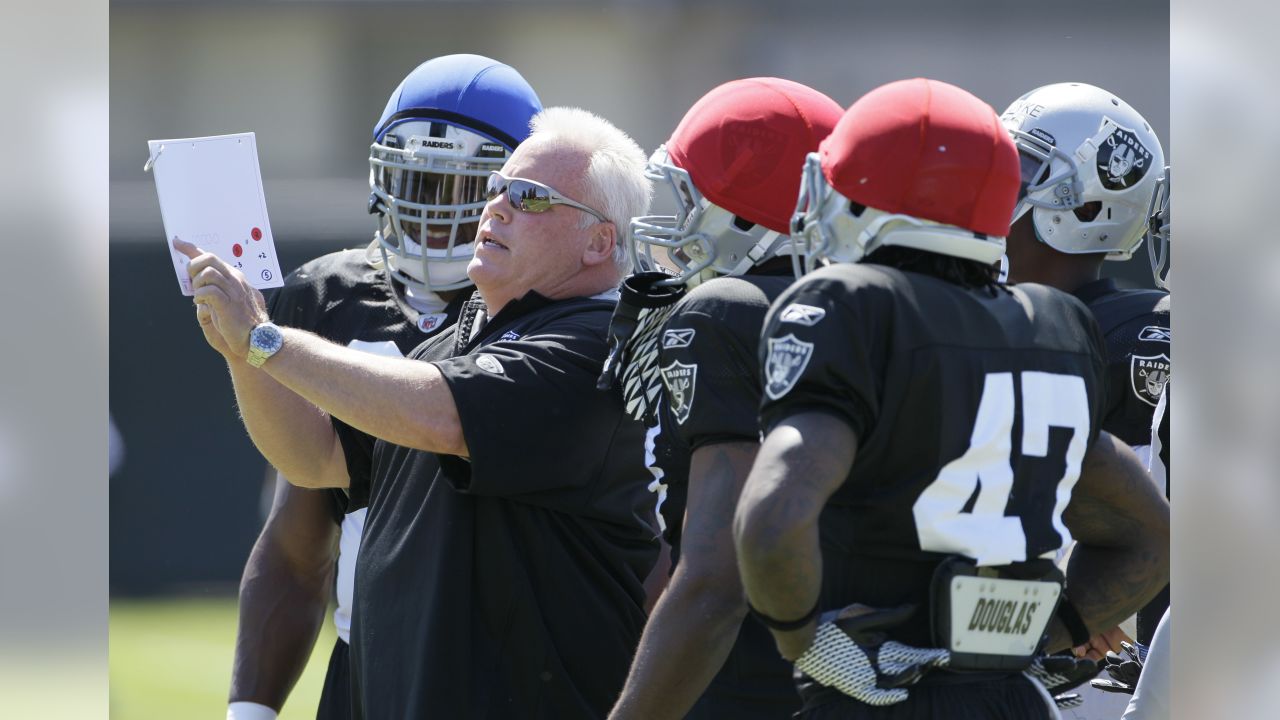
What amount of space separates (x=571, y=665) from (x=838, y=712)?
0.84 metres

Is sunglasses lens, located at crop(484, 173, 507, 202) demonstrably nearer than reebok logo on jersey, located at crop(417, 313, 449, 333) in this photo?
A: Yes

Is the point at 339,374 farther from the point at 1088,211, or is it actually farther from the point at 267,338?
the point at 1088,211

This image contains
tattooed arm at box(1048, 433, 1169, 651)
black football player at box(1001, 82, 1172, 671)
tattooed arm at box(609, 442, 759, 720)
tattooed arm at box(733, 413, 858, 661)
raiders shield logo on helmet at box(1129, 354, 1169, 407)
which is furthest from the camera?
black football player at box(1001, 82, 1172, 671)

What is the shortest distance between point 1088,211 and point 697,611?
1920mm

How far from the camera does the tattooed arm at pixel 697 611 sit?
216 centimetres

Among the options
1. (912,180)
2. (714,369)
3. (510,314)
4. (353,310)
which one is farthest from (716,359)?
(353,310)

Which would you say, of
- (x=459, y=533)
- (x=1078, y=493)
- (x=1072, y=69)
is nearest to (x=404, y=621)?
(x=459, y=533)

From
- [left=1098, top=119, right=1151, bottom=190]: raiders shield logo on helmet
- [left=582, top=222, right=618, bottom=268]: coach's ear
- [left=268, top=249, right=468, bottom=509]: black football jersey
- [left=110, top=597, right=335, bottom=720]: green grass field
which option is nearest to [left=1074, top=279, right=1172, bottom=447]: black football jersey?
[left=1098, top=119, right=1151, bottom=190]: raiders shield logo on helmet

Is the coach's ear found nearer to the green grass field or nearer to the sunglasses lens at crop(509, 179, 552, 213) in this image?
the sunglasses lens at crop(509, 179, 552, 213)

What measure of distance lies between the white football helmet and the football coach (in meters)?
1.19

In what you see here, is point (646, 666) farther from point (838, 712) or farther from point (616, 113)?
point (616, 113)

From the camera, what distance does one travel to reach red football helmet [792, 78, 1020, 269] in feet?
6.72

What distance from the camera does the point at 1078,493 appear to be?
7.55 feet

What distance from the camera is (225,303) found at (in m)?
2.62
